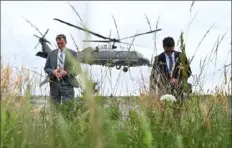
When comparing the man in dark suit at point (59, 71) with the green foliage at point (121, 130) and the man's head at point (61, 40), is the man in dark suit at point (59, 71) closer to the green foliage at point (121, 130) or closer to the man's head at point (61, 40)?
the man's head at point (61, 40)

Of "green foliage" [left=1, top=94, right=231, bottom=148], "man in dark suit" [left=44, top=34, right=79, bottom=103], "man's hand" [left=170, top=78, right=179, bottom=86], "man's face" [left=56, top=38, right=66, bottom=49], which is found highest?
"man's face" [left=56, top=38, right=66, bottom=49]

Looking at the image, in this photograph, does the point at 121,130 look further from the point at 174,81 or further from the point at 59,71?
the point at 59,71

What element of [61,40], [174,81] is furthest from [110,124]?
[61,40]

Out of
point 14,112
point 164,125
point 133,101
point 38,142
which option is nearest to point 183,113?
point 164,125

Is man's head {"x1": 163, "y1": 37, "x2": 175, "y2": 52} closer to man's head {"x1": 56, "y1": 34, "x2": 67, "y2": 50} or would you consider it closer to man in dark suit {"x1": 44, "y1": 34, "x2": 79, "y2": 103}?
man in dark suit {"x1": 44, "y1": 34, "x2": 79, "y2": 103}

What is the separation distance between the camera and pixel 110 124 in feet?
5.10

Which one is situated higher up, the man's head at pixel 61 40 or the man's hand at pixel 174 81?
the man's head at pixel 61 40

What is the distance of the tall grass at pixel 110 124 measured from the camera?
38.4 inches

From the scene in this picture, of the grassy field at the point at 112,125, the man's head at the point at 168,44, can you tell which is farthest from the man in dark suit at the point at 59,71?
the grassy field at the point at 112,125

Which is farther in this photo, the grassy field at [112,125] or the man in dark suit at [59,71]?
the man in dark suit at [59,71]

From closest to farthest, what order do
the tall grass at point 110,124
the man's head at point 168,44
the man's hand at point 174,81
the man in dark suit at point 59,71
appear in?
1. the tall grass at point 110,124
2. the man's hand at point 174,81
3. the man's head at point 168,44
4. the man in dark suit at point 59,71

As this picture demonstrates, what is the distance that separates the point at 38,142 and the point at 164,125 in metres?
1.27

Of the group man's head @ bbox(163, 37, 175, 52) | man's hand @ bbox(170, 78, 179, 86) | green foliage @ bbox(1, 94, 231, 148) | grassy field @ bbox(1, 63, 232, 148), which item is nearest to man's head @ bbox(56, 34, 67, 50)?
man's head @ bbox(163, 37, 175, 52)

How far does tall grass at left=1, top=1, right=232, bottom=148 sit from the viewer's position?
38.4 inches
